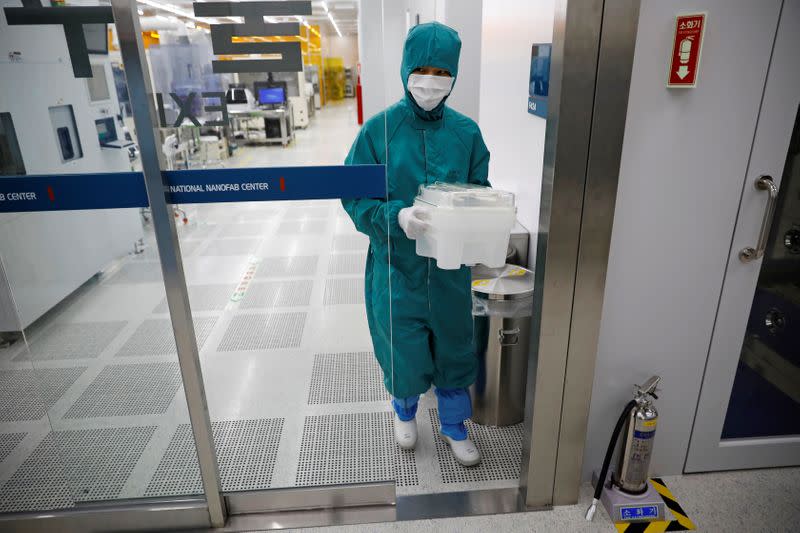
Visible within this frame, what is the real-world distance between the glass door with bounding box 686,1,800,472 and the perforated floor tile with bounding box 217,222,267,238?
146 inches

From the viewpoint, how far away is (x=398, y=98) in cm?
177

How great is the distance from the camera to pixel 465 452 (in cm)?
190

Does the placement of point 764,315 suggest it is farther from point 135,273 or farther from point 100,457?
point 135,273

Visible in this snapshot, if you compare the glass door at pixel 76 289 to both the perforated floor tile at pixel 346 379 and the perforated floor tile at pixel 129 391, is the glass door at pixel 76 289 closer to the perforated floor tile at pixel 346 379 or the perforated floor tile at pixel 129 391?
the perforated floor tile at pixel 129 391

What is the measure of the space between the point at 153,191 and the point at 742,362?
204cm

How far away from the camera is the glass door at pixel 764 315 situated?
1450 millimetres

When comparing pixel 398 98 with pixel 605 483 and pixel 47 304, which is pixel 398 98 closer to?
pixel 605 483

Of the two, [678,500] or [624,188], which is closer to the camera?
[624,188]

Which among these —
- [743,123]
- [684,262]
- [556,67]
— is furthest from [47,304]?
[743,123]

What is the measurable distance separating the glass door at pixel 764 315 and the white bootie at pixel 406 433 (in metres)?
1.04

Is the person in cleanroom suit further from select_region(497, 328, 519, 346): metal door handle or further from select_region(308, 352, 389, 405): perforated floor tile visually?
select_region(308, 352, 389, 405): perforated floor tile

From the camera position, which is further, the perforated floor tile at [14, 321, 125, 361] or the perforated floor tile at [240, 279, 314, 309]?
the perforated floor tile at [240, 279, 314, 309]

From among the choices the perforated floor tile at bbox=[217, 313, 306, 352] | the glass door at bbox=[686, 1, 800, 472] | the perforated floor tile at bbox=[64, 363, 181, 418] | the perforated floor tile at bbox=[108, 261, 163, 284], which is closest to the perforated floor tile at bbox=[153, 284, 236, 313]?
the perforated floor tile at bbox=[217, 313, 306, 352]

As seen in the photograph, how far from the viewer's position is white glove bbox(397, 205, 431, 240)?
1475 millimetres
